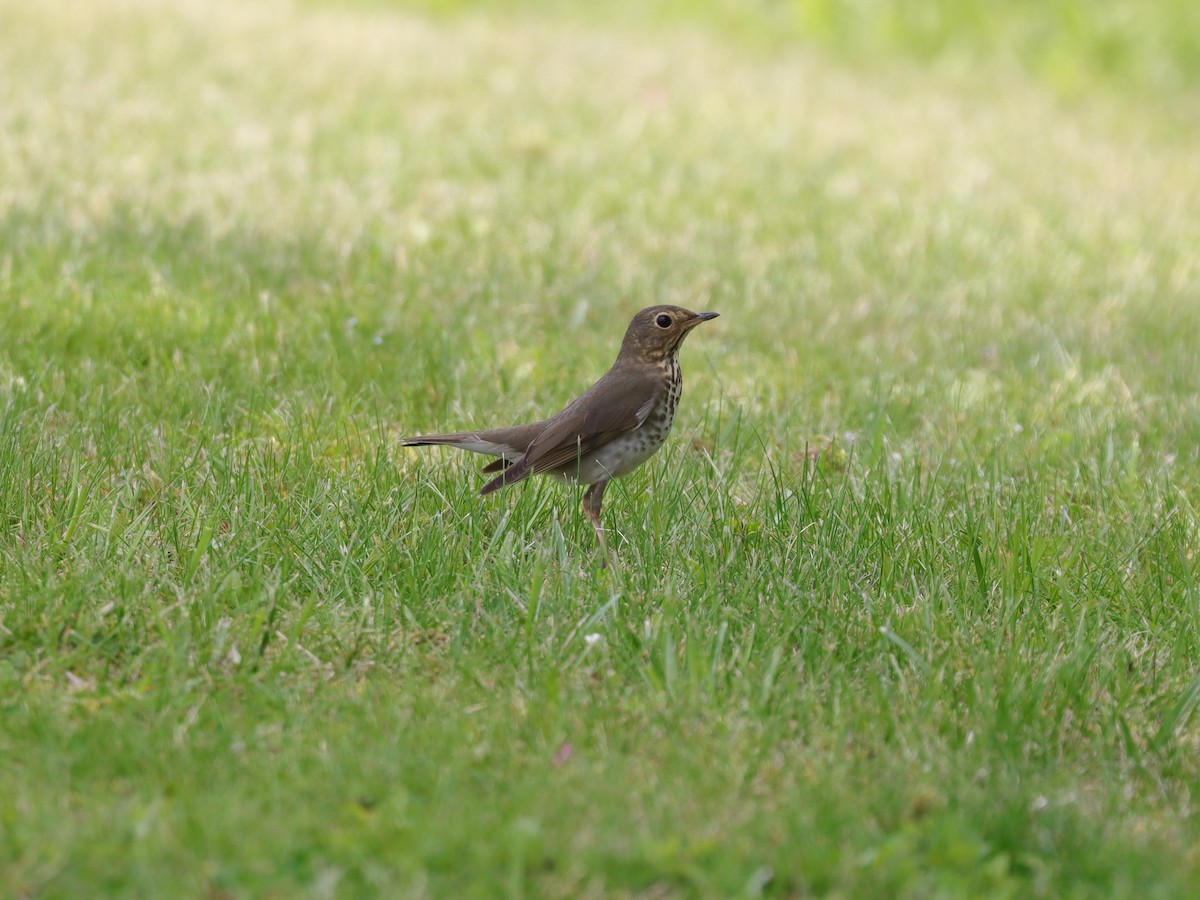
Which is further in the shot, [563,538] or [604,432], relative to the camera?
[604,432]

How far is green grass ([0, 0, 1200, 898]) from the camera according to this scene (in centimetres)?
322

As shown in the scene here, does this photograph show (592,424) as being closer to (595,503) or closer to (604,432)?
(604,432)

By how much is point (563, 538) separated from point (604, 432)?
0.53 metres

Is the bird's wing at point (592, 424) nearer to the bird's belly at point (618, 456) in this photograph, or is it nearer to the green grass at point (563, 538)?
the bird's belly at point (618, 456)

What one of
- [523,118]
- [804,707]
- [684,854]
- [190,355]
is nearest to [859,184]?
[523,118]

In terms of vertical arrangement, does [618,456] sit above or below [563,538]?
above

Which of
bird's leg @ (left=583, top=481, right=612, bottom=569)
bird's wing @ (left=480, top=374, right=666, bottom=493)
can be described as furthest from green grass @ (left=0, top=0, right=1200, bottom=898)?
bird's wing @ (left=480, top=374, right=666, bottom=493)

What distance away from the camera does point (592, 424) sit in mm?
5004

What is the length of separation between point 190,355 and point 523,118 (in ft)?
21.2

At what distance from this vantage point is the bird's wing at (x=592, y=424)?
16.3ft

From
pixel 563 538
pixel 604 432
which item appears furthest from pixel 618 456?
pixel 563 538

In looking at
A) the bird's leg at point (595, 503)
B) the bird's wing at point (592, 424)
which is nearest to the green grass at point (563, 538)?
the bird's leg at point (595, 503)

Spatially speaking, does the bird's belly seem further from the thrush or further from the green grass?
the green grass

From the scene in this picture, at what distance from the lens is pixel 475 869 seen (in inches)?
120
